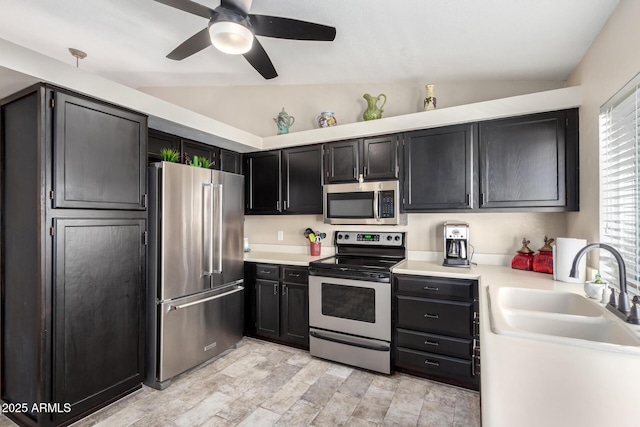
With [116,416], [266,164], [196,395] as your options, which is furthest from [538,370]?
[266,164]

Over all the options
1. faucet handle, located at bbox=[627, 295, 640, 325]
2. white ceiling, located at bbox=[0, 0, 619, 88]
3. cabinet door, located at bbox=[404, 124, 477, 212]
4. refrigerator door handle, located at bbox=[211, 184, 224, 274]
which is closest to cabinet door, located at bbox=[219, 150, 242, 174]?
refrigerator door handle, located at bbox=[211, 184, 224, 274]

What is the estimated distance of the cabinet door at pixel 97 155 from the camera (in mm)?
1894

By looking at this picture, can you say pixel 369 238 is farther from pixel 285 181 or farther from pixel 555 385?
pixel 555 385

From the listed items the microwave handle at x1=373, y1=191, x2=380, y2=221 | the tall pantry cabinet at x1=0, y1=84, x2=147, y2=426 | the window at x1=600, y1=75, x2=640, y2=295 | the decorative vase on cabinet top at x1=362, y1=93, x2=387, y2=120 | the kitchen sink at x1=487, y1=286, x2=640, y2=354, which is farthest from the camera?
the decorative vase on cabinet top at x1=362, y1=93, x2=387, y2=120

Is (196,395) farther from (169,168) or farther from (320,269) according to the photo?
(169,168)

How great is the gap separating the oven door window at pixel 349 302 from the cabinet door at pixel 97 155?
5.63ft

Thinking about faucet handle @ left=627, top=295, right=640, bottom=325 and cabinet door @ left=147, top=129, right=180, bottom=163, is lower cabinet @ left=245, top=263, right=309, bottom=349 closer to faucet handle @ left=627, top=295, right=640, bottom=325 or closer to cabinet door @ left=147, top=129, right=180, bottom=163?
cabinet door @ left=147, top=129, right=180, bottom=163

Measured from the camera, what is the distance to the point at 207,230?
107 inches

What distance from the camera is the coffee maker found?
260 centimetres

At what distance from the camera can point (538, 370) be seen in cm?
87

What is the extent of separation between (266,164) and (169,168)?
1319 millimetres

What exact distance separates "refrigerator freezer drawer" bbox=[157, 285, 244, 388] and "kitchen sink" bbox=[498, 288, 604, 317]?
2280 millimetres

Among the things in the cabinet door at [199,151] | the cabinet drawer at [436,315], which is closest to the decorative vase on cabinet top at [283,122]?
A: the cabinet door at [199,151]

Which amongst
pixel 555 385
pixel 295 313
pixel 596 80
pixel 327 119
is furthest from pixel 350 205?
pixel 555 385
